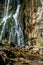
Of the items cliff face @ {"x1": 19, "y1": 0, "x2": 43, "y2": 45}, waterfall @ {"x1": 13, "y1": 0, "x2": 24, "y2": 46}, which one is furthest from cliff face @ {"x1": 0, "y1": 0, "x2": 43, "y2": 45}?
waterfall @ {"x1": 13, "y1": 0, "x2": 24, "y2": 46}

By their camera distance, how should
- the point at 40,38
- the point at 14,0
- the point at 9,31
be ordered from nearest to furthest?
the point at 40,38 < the point at 9,31 < the point at 14,0

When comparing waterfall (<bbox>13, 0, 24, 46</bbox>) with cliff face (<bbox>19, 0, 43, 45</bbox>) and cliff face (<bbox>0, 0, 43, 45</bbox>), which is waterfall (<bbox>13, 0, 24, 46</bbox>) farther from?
cliff face (<bbox>19, 0, 43, 45</bbox>)

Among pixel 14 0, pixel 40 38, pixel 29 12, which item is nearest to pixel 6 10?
pixel 14 0

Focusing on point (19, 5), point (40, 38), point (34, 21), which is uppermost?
point (19, 5)

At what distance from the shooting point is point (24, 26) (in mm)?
30109

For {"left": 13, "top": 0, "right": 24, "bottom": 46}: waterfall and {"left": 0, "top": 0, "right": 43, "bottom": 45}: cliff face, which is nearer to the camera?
{"left": 0, "top": 0, "right": 43, "bottom": 45}: cliff face

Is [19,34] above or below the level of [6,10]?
below

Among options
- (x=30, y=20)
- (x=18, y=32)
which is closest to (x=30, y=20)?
(x=30, y=20)

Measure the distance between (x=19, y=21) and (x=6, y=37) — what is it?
2969 millimetres

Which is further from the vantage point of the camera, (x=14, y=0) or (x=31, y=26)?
(x=14, y=0)

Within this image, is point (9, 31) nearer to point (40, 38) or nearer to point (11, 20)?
point (11, 20)

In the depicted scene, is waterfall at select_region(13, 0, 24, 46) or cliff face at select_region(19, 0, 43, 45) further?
waterfall at select_region(13, 0, 24, 46)

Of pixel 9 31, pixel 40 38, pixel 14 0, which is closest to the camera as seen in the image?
pixel 40 38

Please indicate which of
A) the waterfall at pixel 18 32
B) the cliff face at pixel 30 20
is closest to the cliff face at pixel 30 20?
the cliff face at pixel 30 20
